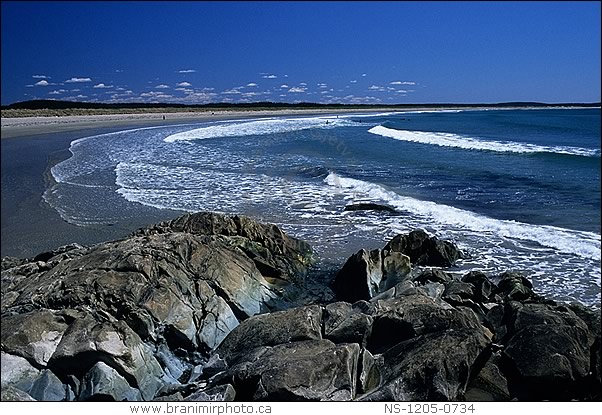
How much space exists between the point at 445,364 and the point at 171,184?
10624 mm

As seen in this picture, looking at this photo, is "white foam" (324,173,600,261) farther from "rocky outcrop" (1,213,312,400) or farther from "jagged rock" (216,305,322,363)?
"jagged rock" (216,305,322,363)

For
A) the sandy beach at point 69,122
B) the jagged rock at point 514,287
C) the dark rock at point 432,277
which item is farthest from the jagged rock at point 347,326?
the sandy beach at point 69,122

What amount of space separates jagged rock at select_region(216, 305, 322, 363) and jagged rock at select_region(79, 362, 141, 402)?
88 cm

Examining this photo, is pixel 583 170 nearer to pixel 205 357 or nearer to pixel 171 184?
pixel 171 184

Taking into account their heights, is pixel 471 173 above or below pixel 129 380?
below

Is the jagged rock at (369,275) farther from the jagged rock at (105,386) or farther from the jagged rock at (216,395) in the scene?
the jagged rock at (105,386)

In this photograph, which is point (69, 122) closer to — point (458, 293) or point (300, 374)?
point (458, 293)

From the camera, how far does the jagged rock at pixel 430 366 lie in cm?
411

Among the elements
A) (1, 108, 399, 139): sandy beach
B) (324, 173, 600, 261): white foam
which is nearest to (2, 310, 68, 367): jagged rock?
(324, 173, 600, 261): white foam

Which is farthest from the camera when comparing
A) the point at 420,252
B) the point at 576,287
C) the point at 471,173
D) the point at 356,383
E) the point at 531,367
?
the point at 471,173

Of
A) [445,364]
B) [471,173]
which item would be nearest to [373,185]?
[471,173]

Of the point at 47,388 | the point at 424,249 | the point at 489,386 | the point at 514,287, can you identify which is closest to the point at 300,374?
the point at 489,386

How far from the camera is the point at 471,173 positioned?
17656mm
